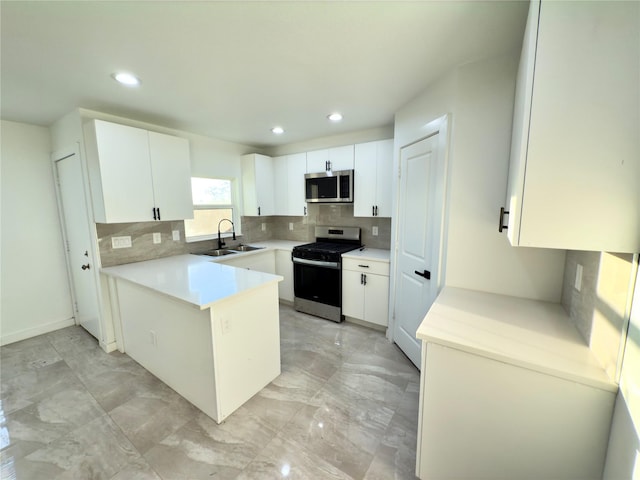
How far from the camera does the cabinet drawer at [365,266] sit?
2.82 meters

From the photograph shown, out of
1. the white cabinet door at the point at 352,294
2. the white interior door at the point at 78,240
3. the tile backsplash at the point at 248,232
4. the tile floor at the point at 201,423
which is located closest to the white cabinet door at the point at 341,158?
the tile backsplash at the point at 248,232

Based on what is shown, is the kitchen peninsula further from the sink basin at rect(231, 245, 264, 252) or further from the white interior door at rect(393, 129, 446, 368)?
the white interior door at rect(393, 129, 446, 368)

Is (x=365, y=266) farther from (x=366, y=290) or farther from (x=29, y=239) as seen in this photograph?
(x=29, y=239)

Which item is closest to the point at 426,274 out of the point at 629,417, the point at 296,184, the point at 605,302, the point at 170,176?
the point at 605,302

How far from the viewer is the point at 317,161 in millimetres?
3471

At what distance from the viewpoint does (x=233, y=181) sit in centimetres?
380

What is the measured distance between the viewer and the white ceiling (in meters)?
1.18

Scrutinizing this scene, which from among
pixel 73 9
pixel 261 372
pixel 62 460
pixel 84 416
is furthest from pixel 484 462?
pixel 73 9

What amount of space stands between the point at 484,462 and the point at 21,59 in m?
3.29

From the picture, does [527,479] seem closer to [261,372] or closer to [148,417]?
[261,372]

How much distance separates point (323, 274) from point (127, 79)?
8.41 ft

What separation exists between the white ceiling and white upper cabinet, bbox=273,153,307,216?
1.30 m

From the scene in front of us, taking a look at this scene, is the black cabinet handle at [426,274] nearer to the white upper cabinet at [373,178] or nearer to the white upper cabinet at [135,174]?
the white upper cabinet at [373,178]

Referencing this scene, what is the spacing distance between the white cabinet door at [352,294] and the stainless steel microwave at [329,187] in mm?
964
